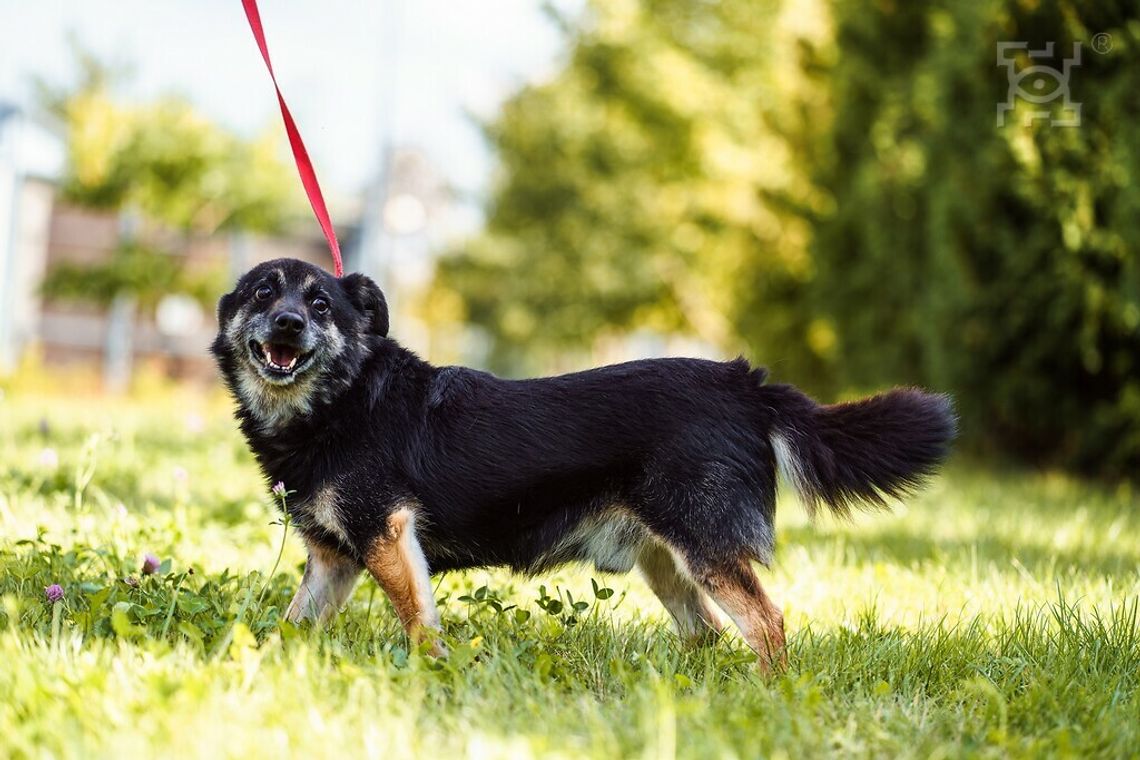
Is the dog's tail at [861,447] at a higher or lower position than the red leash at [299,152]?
lower

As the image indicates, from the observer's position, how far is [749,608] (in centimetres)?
328

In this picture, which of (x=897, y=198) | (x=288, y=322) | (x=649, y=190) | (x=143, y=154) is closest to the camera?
(x=288, y=322)

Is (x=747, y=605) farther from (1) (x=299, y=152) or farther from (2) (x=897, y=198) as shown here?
(2) (x=897, y=198)

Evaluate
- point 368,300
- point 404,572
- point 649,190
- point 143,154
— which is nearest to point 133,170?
point 143,154

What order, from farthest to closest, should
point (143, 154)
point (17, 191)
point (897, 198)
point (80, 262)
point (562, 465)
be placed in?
1. point (17, 191)
2. point (80, 262)
3. point (143, 154)
4. point (897, 198)
5. point (562, 465)

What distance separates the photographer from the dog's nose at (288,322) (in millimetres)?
3590

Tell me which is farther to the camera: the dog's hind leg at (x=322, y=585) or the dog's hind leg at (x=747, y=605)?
the dog's hind leg at (x=322, y=585)

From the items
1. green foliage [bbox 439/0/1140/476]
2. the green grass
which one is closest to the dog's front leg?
the green grass

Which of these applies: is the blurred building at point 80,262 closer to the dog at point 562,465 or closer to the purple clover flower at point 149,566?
the purple clover flower at point 149,566

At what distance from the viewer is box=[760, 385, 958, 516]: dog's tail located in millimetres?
3471

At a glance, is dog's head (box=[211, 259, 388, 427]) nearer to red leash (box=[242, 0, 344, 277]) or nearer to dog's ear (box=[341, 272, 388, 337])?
dog's ear (box=[341, 272, 388, 337])

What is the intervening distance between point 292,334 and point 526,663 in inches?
54.5

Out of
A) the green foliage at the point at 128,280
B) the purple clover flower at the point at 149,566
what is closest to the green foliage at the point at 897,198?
the purple clover flower at the point at 149,566

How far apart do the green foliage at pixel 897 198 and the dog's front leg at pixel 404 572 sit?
5606mm
